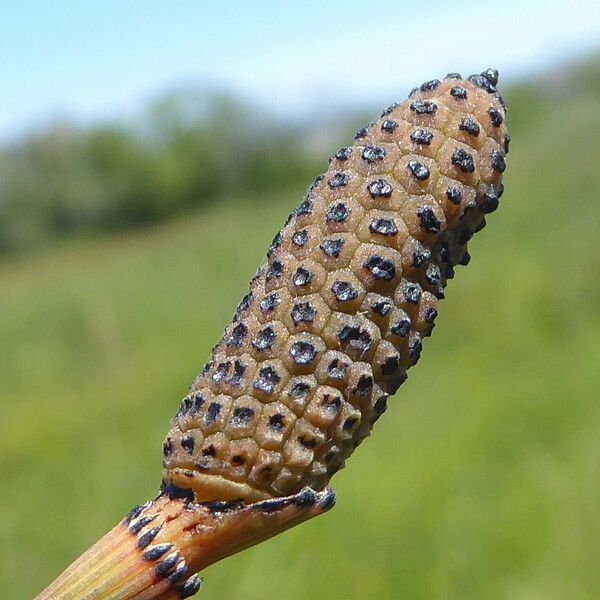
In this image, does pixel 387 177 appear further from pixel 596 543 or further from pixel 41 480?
pixel 41 480

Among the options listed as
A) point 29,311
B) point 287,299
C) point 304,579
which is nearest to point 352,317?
point 287,299

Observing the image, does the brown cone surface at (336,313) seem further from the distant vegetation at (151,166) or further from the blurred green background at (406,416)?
the distant vegetation at (151,166)

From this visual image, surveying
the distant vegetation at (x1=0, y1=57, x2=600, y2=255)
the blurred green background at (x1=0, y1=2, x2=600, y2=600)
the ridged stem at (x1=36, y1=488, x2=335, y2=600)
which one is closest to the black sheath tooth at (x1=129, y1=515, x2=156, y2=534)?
the ridged stem at (x1=36, y1=488, x2=335, y2=600)

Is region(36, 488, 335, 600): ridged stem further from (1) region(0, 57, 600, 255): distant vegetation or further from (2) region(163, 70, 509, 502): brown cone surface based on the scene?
(1) region(0, 57, 600, 255): distant vegetation

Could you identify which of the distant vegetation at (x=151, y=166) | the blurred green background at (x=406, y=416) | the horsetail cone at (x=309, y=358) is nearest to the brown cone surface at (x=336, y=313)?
the horsetail cone at (x=309, y=358)

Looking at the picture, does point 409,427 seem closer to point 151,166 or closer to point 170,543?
point 170,543

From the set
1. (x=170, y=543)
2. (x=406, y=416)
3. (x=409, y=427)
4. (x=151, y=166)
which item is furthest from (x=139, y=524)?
(x=151, y=166)
